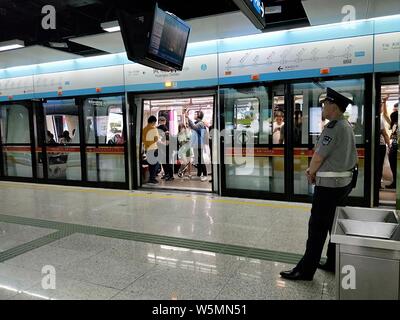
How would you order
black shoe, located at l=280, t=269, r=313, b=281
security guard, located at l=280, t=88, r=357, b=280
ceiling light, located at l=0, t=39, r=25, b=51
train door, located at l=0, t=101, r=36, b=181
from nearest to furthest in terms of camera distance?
A: security guard, located at l=280, t=88, r=357, b=280, black shoe, located at l=280, t=269, r=313, b=281, ceiling light, located at l=0, t=39, r=25, b=51, train door, located at l=0, t=101, r=36, b=181

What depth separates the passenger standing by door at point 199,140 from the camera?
26.4ft

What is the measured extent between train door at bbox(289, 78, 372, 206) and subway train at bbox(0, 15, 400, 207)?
0.02 metres

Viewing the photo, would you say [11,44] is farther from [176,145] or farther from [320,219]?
[320,219]

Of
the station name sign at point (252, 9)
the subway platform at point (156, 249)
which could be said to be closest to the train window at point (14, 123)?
the subway platform at point (156, 249)

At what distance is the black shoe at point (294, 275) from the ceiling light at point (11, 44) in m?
5.92

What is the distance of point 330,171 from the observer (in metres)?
2.68

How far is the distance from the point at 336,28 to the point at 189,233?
151 inches

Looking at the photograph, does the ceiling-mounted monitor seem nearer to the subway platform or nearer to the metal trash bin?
the subway platform

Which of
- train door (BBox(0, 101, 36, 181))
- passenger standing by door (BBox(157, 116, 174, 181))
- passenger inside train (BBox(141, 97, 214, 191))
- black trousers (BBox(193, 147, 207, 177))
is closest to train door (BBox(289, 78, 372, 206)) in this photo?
passenger inside train (BBox(141, 97, 214, 191))

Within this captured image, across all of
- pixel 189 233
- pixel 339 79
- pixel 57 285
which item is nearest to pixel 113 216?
pixel 189 233

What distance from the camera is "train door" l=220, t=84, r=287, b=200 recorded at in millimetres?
5684

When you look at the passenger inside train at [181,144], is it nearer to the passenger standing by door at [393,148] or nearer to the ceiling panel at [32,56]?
the ceiling panel at [32,56]
